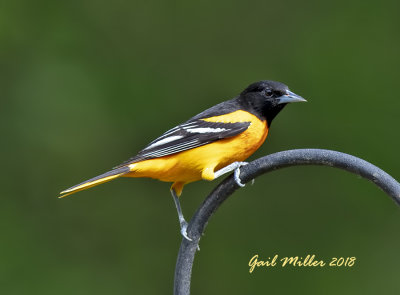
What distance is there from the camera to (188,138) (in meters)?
3.63

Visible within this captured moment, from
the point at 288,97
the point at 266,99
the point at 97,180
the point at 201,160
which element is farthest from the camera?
the point at 266,99

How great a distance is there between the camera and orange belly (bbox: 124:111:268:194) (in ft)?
11.6

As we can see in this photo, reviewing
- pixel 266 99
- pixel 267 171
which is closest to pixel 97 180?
pixel 267 171

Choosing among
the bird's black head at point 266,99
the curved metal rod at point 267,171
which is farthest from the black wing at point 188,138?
the curved metal rod at point 267,171

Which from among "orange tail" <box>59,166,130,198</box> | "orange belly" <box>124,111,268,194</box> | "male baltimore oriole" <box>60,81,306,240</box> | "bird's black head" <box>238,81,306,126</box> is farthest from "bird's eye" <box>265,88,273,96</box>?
"orange tail" <box>59,166,130,198</box>

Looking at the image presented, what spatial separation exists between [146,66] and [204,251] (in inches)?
70.7

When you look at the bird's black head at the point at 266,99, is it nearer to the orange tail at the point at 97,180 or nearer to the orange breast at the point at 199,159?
the orange breast at the point at 199,159

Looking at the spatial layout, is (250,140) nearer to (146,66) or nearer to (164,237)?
(164,237)

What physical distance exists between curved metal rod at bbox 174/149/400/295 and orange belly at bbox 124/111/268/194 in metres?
0.58

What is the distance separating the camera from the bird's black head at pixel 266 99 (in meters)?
3.84

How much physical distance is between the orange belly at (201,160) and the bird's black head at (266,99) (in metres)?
0.19

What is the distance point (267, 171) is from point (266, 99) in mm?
1127

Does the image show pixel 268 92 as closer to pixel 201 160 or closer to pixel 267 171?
pixel 201 160

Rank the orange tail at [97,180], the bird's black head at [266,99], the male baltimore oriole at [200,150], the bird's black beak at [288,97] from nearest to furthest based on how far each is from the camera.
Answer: the orange tail at [97,180], the male baltimore oriole at [200,150], the bird's black beak at [288,97], the bird's black head at [266,99]
